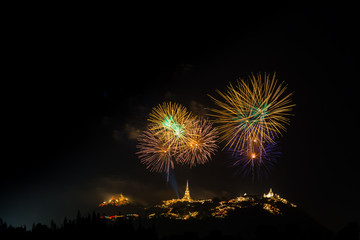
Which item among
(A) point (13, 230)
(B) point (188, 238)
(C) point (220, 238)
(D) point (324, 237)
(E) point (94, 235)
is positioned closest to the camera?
(D) point (324, 237)

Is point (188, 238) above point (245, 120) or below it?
below

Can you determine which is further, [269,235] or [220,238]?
[220,238]

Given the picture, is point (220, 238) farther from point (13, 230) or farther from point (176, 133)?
point (13, 230)

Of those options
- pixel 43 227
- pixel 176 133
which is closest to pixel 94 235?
pixel 43 227

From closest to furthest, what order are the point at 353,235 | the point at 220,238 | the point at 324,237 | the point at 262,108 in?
the point at 353,235, the point at 324,237, the point at 220,238, the point at 262,108

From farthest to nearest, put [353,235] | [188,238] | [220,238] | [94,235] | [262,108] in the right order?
[94,235]
[262,108]
[188,238]
[220,238]
[353,235]

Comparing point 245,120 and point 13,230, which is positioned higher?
point 245,120

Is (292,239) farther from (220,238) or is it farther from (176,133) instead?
(176,133)

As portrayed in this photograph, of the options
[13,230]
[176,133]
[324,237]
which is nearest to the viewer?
[324,237]

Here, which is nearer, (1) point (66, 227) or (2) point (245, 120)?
(2) point (245, 120)

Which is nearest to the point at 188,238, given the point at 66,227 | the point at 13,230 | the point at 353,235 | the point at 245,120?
the point at 353,235
